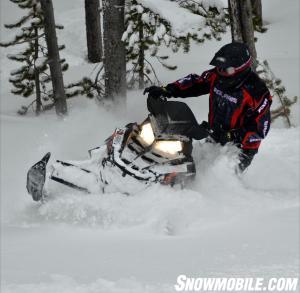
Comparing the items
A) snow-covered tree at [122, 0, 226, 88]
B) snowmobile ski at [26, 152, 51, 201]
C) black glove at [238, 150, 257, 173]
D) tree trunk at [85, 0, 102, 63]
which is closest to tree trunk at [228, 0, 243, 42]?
snow-covered tree at [122, 0, 226, 88]

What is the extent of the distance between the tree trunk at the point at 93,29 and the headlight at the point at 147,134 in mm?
11213

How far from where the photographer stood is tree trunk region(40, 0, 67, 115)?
10.1 m

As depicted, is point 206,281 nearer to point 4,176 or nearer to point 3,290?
point 3,290

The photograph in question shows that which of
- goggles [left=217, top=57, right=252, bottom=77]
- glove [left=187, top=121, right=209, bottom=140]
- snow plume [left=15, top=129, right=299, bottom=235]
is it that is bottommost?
snow plume [left=15, top=129, right=299, bottom=235]

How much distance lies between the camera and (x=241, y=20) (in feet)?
27.5

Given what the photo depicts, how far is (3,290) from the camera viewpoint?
312cm

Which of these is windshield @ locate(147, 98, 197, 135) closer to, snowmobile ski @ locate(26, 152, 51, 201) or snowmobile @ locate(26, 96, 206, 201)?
snowmobile @ locate(26, 96, 206, 201)

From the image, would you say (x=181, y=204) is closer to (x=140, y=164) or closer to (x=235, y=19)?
(x=140, y=164)

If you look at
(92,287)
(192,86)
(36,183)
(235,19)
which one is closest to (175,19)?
(235,19)

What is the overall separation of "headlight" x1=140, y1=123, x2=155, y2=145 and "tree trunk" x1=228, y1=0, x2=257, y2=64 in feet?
12.9

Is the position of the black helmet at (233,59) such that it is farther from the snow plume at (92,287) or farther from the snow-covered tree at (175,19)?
the snow-covered tree at (175,19)

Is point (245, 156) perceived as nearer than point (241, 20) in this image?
Yes

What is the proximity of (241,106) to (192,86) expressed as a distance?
843mm

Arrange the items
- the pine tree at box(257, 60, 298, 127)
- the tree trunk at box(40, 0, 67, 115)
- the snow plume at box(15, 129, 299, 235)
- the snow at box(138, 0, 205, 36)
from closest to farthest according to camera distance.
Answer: the snow plume at box(15, 129, 299, 235) → the snow at box(138, 0, 205, 36) → the pine tree at box(257, 60, 298, 127) → the tree trunk at box(40, 0, 67, 115)
